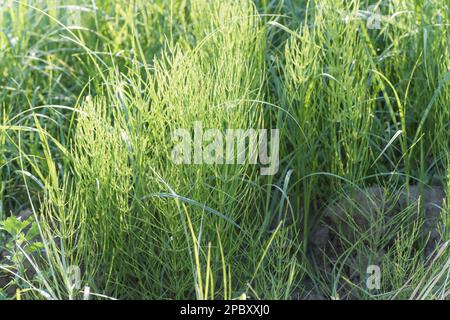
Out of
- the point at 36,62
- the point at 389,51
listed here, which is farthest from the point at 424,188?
the point at 36,62

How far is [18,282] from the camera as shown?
255 cm

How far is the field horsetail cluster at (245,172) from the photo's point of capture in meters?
2.38

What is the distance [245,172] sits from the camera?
8.02ft

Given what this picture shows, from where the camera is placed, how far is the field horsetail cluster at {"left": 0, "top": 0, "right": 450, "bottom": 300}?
2383 millimetres

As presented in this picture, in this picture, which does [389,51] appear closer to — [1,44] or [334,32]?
[334,32]

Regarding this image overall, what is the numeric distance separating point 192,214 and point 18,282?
0.61 m

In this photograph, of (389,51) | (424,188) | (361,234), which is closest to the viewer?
(361,234)

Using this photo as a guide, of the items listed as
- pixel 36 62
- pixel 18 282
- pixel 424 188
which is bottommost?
pixel 18 282
